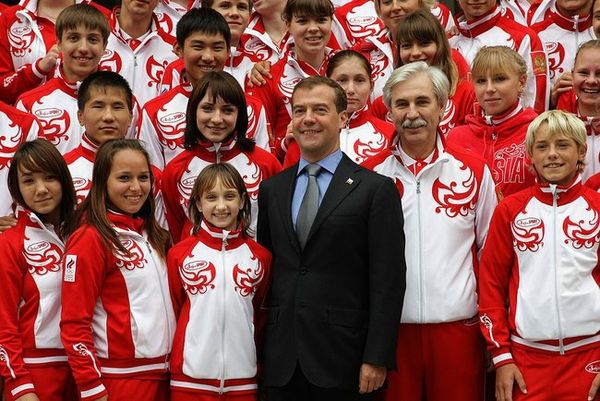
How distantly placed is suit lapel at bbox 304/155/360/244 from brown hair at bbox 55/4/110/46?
2.46 metres

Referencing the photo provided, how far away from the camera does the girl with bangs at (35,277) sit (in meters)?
5.16

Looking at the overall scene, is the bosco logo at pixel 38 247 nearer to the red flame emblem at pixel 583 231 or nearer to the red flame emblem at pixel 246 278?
the red flame emblem at pixel 246 278

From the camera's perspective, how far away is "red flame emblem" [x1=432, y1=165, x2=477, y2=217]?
17.4ft

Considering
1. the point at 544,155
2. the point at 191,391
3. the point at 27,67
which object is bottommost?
the point at 191,391

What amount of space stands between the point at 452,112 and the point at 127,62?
2.50 meters

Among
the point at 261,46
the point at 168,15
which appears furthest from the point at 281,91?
the point at 168,15

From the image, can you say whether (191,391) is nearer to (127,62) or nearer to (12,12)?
(127,62)

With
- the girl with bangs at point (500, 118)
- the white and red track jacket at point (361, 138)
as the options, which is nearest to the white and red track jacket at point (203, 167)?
the white and red track jacket at point (361, 138)

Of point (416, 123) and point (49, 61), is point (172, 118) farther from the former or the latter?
point (416, 123)

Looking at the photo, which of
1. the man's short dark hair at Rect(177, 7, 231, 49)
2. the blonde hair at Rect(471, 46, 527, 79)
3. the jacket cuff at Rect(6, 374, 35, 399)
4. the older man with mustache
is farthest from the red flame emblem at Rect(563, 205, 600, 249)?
the jacket cuff at Rect(6, 374, 35, 399)

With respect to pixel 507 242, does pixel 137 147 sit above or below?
above

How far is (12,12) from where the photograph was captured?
7699 millimetres

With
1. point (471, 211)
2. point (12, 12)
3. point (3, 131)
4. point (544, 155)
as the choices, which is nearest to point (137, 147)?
point (3, 131)

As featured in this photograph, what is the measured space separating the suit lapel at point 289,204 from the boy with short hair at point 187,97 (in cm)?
125
